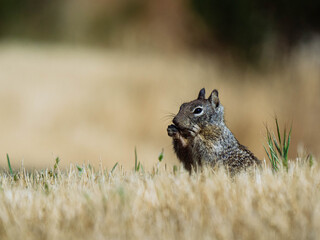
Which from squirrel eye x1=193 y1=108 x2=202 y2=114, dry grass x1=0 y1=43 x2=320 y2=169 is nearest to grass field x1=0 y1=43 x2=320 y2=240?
dry grass x1=0 y1=43 x2=320 y2=169

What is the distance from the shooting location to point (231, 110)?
39.7 feet

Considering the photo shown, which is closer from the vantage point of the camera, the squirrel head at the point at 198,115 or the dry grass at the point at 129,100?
the squirrel head at the point at 198,115

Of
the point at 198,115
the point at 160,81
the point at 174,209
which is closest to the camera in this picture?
the point at 174,209

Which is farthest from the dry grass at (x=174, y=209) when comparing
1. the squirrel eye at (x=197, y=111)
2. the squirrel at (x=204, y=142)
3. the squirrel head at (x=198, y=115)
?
the squirrel eye at (x=197, y=111)

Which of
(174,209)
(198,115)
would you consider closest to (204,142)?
(198,115)

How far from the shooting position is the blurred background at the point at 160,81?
466 inches

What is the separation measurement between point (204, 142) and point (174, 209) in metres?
1.90

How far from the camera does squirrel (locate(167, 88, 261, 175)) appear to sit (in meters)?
5.61

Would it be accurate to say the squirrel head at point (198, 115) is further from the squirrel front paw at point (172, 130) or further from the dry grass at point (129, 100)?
the dry grass at point (129, 100)

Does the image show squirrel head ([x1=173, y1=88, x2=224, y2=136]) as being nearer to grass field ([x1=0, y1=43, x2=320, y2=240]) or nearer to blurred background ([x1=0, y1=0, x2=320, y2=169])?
grass field ([x1=0, y1=43, x2=320, y2=240])

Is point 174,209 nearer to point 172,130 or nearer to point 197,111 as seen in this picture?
point 172,130

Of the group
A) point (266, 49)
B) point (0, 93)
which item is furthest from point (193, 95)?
point (0, 93)

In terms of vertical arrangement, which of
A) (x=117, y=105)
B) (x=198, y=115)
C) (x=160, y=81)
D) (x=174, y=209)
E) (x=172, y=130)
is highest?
(x=160, y=81)

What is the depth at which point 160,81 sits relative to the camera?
12867 millimetres
